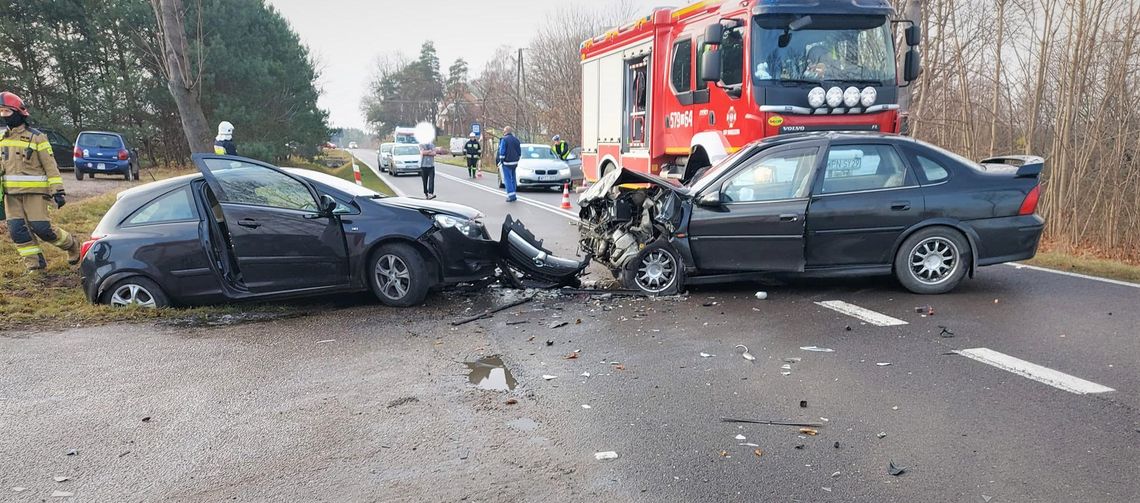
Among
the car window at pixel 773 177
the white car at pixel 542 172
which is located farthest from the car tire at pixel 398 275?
the white car at pixel 542 172

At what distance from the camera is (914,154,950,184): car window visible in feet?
23.8

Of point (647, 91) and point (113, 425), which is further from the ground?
point (647, 91)

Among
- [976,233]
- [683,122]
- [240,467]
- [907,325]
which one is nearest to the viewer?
[240,467]

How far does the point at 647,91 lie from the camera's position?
12406 mm

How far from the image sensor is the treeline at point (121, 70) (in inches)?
1160

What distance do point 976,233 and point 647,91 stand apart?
6.35 meters

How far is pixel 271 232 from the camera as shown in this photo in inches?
279

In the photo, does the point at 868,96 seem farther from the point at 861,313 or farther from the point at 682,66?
the point at 861,313

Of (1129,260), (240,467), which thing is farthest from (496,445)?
(1129,260)

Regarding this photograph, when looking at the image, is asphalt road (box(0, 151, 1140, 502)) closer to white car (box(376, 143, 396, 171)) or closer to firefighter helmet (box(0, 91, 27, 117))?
firefighter helmet (box(0, 91, 27, 117))

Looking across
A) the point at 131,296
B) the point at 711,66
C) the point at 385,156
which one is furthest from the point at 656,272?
the point at 385,156

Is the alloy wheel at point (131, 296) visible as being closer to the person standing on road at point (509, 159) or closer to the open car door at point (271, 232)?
the open car door at point (271, 232)

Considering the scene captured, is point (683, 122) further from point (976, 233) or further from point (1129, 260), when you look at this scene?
point (1129, 260)

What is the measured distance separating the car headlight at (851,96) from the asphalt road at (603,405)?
3.27 m
